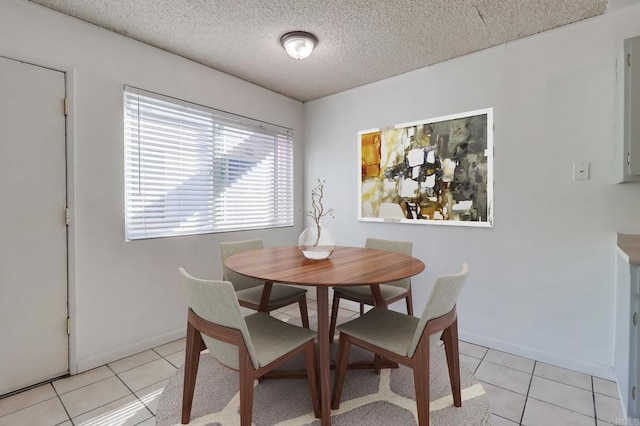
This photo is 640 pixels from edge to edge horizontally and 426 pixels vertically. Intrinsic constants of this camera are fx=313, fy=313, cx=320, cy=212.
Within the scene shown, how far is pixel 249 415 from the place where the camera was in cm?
139

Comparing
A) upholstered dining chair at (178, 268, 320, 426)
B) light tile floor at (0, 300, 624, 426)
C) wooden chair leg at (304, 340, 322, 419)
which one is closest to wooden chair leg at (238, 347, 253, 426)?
upholstered dining chair at (178, 268, 320, 426)

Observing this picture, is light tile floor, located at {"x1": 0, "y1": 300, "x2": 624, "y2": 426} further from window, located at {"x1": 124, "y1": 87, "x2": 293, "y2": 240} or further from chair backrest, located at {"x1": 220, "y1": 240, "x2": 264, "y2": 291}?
window, located at {"x1": 124, "y1": 87, "x2": 293, "y2": 240}

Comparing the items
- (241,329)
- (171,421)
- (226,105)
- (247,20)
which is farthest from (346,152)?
(171,421)

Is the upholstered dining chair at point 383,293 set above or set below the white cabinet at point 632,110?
below

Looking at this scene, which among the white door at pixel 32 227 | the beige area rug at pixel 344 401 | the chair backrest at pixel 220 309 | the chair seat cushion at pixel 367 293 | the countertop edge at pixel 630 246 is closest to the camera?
the chair backrest at pixel 220 309

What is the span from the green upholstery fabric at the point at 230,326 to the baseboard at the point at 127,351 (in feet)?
4.54

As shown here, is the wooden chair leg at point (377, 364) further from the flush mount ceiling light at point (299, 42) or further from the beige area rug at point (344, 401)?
the flush mount ceiling light at point (299, 42)

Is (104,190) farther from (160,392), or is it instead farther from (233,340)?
(233,340)

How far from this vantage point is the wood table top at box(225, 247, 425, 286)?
5.29 ft

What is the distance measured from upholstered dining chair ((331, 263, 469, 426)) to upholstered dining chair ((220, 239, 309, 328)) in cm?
72

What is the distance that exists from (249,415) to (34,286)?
179 cm

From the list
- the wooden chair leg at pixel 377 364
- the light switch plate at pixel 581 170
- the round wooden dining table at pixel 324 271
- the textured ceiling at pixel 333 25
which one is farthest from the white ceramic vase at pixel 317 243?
the light switch plate at pixel 581 170

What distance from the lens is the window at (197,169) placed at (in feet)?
8.46

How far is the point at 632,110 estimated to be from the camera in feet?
6.01
